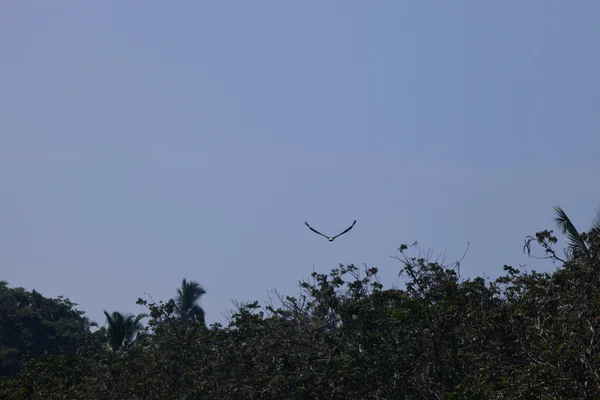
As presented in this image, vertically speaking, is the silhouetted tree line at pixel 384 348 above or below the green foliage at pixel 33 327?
below

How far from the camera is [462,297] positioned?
602 inches

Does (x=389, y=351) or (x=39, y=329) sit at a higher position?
(x=39, y=329)

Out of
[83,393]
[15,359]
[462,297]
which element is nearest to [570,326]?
[462,297]

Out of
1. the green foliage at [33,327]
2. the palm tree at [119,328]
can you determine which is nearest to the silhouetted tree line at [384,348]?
the palm tree at [119,328]

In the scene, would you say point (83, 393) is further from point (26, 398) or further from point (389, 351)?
point (389, 351)

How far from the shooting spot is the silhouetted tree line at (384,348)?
39.5ft

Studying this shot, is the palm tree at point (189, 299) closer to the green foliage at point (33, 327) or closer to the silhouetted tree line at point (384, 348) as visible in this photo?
the green foliage at point (33, 327)

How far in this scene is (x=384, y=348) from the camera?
1538cm

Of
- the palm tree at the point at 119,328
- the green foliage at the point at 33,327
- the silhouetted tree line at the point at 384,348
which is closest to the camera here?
the silhouetted tree line at the point at 384,348

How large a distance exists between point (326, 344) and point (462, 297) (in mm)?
3206

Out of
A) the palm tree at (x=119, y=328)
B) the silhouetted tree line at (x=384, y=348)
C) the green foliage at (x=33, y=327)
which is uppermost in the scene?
the green foliage at (x=33, y=327)

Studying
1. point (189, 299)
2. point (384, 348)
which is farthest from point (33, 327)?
point (384, 348)

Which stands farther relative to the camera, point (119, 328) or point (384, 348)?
point (119, 328)

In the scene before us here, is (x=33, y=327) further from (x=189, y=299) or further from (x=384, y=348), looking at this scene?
(x=384, y=348)
